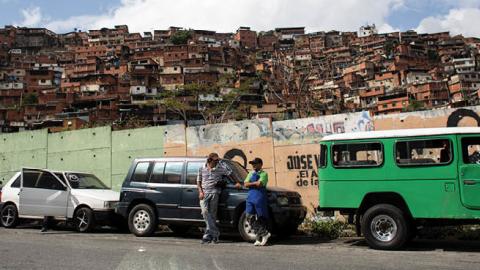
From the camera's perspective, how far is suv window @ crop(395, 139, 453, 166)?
27.4ft

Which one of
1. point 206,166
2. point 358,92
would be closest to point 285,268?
point 206,166

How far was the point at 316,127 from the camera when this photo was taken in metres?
12.7

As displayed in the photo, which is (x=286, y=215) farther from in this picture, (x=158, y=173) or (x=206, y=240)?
(x=158, y=173)

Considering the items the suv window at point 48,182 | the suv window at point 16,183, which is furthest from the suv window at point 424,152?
the suv window at point 16,183

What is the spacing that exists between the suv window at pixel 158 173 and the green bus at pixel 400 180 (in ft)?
12.8

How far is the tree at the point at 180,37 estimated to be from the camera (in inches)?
5537

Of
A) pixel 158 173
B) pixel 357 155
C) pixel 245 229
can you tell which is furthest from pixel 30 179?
pixel 357 155

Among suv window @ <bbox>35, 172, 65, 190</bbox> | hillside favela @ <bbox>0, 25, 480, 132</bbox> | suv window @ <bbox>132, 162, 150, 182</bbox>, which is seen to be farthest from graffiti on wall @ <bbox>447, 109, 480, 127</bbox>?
hillside favela @ <bbox>0, 25, 480, 132</bbox>

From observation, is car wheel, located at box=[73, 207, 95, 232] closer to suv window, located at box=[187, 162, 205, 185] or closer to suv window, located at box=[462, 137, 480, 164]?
suv window, located at box=[187, 162, 205, 185]

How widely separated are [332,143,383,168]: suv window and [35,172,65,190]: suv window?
7667 mm

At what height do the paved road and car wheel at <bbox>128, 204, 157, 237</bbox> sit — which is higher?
car wheel at <bbox>128, 204, 157, 237</bbox>

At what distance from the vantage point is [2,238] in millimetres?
10820

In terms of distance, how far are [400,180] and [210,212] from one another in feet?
12.5

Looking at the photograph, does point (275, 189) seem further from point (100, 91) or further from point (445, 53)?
point (445, 53)
